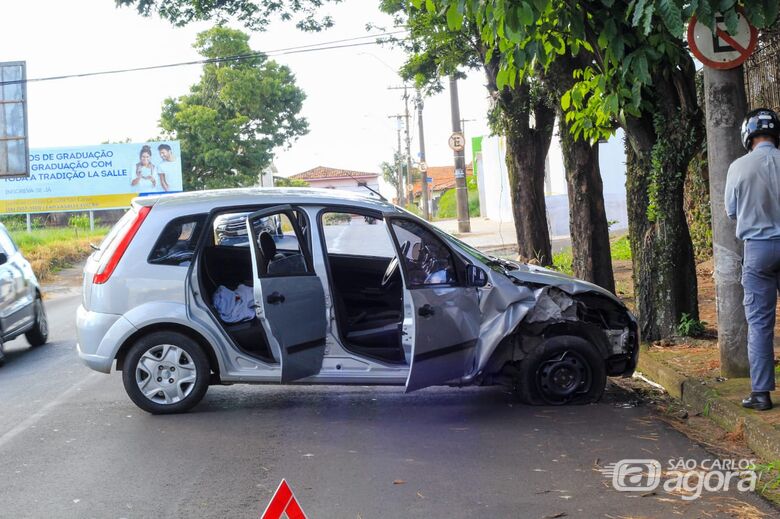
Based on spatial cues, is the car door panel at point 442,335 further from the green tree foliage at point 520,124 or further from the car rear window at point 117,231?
the green tree foliage at point 520,124

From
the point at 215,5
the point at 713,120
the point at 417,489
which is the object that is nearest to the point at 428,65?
the point at 215,5

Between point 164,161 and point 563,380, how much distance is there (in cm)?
4331

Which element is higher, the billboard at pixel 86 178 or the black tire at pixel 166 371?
the billboard at pixel 86 178

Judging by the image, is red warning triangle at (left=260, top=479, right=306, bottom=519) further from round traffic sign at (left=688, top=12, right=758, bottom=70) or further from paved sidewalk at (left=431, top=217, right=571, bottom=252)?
paved sidewalk at (left=431, top=217, right=571, bottom=252)

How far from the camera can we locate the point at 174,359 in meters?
7.62

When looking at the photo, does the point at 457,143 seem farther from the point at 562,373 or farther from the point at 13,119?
the point at 562,373

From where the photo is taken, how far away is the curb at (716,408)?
5949 mm

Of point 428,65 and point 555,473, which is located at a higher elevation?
point 428,65

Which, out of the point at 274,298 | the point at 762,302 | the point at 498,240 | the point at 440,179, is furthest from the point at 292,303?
the point at 440,179

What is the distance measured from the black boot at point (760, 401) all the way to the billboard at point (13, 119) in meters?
25.1

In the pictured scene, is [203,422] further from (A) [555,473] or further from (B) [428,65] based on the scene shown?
(B) [428,65]

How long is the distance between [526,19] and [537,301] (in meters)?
2.20

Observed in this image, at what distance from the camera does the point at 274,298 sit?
7328mm

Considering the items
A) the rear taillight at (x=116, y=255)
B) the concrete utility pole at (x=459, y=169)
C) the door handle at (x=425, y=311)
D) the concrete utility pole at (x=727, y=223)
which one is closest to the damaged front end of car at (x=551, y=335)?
the door handle at (x=425, y=311)
